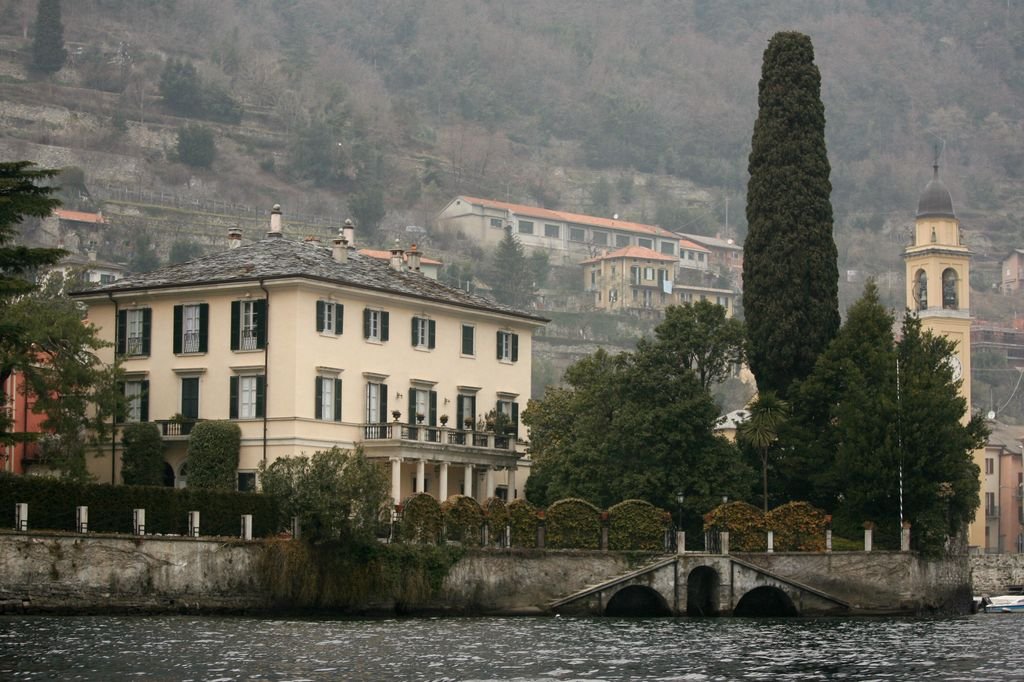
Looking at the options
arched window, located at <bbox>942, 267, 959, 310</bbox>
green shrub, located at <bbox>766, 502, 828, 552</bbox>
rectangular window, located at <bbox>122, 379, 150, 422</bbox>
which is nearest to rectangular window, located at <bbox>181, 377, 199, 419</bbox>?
rectangular window, located at <bbox>122, 379, 150, 422</bbox>

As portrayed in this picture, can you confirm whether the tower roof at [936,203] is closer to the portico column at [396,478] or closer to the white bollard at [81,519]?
the portico column at [396,478]

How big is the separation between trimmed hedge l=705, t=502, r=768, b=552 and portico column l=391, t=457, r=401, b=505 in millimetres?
11781

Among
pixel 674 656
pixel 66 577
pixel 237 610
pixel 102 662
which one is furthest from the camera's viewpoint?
pixel 237 610

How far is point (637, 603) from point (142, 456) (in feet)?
64.1

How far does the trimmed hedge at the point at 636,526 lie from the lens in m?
69.7

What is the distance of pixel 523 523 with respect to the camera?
67938 mm

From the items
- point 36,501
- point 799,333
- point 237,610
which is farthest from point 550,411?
point 36,501

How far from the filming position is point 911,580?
240 feet

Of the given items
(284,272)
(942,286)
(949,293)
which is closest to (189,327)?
(284,272)

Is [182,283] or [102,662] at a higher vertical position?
[182,283]

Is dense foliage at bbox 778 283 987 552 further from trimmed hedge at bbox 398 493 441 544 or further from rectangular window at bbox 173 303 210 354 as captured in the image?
rectangular window at bbox 173 303 210 354

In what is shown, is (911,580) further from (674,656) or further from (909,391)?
(674,656)

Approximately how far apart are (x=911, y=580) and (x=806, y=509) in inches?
192

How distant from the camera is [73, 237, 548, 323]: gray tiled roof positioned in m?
72.9
